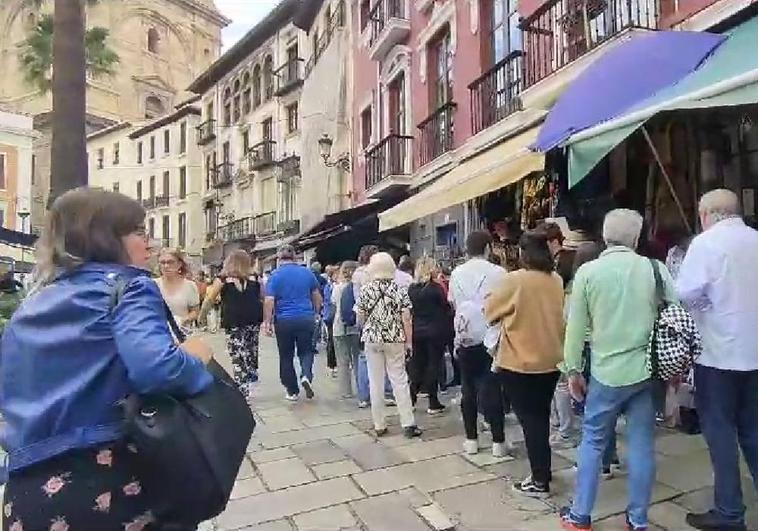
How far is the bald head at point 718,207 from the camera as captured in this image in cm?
362

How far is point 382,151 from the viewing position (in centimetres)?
1585

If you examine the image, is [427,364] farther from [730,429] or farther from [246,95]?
[246,95]

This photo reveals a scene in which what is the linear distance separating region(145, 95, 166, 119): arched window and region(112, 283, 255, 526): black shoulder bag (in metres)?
66.2

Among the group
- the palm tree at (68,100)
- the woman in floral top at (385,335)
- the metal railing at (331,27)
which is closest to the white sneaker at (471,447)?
the woman in floral top at (385,335)

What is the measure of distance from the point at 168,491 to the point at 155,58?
6762 cm

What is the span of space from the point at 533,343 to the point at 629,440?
0.88m

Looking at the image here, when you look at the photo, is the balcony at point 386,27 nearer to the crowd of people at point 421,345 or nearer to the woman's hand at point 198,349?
the crowd of people at point 421,345

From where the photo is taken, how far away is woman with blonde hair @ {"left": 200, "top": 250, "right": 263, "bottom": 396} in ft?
23.3

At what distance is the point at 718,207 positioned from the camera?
3.63 m

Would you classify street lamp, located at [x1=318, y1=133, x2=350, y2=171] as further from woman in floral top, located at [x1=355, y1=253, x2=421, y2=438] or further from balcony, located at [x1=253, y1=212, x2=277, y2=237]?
woman in floral top, located at [x1=355, y1=253, x2=421, y2=438]

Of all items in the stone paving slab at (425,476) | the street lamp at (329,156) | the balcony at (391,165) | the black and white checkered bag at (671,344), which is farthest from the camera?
the street lamp at (329,156)

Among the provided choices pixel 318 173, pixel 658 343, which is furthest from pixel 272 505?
pixel 318 173

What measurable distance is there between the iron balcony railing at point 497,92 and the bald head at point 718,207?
20.4 feet

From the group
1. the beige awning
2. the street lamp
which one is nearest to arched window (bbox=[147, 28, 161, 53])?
the street lamp
